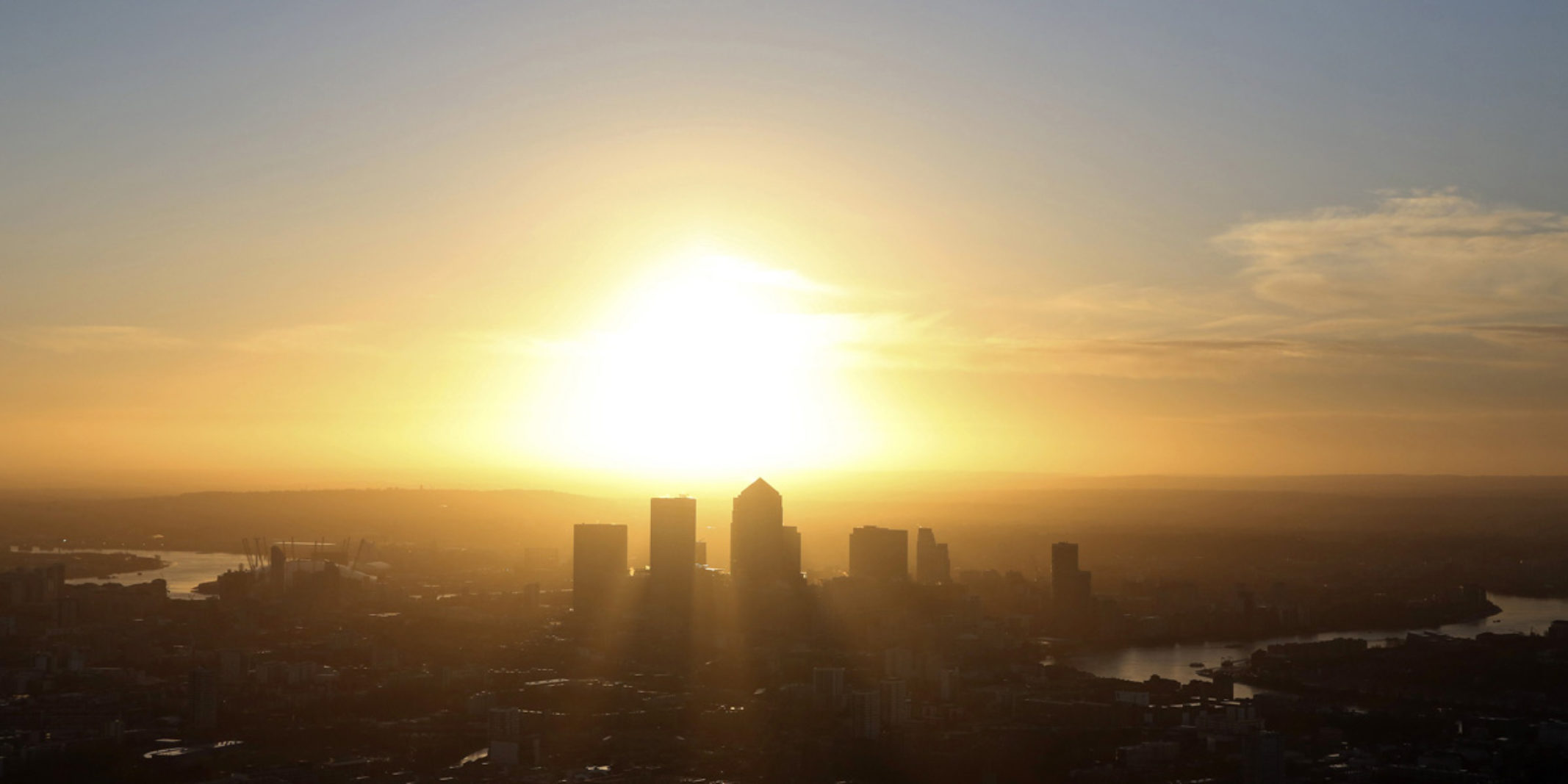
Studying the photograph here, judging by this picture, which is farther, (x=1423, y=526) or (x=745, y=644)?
(x=1423, y=526)

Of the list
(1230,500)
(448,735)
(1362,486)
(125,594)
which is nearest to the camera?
(448,735)

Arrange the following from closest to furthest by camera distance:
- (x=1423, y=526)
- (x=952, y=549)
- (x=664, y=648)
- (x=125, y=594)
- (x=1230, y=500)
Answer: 1. (x=664, y=648)
2. (x=125, y=594)
3. (x=952, y=549)
4. (x=1423, y=526)
5. (x=1230, y=500)

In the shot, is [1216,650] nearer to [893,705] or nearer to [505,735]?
[893,705]

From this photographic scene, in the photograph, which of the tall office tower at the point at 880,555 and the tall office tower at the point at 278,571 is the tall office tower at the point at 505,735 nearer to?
the tall office tower at the point at 880,555

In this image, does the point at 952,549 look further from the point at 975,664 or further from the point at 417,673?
the point at 417,673

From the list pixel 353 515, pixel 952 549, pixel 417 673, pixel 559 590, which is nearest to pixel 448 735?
pixel 417 673

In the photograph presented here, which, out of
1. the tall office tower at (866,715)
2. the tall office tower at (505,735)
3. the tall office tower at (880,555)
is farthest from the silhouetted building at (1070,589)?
the tall office tower at (505,735)
